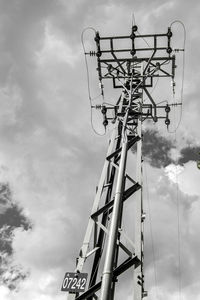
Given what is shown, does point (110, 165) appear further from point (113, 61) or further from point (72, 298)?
point (113, 61)

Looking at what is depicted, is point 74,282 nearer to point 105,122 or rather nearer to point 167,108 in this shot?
point 105,122

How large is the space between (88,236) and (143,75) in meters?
5.72

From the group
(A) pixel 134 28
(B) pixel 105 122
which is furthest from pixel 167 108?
(A) pixel 134 28

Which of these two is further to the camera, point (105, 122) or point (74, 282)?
point (105, 122)

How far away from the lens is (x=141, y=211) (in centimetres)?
567

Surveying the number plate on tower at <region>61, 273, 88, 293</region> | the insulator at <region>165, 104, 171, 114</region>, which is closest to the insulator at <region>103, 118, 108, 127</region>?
the insulator at <region>165, 104, 171, 114</region>

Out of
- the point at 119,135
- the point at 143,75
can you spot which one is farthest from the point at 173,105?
the point at 119,135

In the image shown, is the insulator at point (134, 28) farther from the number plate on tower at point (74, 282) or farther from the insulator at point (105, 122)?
the number plate on tower at point (74, 282)

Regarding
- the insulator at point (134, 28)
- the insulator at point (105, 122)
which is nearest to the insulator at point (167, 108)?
the insulator at point (105, 122)

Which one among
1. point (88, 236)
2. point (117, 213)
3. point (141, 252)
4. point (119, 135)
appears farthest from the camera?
point (119, 135)

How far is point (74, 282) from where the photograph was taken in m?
4.77

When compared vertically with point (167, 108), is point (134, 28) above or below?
above

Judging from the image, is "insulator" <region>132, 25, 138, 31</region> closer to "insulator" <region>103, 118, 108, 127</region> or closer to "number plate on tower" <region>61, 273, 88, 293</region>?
"insulator" <region>103, 118, 108, 127</region>

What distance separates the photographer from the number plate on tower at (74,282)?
4703 mm
